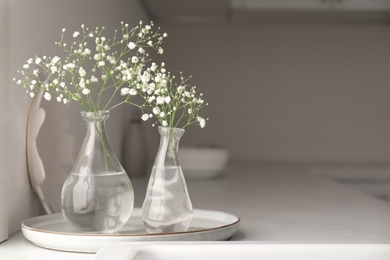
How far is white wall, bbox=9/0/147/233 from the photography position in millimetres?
1040

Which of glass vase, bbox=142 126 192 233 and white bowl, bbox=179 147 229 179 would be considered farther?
white bowl, bbox=179 147 229 179

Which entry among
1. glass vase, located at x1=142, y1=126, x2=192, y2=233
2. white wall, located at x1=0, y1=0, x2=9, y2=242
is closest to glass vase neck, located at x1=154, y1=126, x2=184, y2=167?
glass vase, located at x1=142, y1=126, x2=192, y2=233

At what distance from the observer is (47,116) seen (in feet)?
3.89

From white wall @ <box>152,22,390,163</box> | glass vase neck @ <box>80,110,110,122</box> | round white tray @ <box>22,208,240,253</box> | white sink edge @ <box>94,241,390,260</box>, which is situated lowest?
white sink edge @ <box>94,241,390,260</box>

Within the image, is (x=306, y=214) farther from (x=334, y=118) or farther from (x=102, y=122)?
(x=334, y=118)

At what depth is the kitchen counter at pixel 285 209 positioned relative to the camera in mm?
1065

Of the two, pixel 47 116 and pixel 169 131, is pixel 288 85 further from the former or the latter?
pixel 169 131

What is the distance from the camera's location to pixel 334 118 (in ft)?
11.3

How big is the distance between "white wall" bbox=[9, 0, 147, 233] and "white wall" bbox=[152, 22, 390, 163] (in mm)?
1858

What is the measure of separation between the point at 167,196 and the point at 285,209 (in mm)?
641

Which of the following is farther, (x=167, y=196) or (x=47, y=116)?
(x=47, y=116)

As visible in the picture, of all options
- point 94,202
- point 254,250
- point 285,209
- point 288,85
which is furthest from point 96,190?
point 288,85

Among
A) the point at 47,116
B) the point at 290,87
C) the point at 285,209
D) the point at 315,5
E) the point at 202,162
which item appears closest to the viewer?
the point at 47,116

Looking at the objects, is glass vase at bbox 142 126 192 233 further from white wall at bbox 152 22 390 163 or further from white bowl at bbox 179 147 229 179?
white wall at bbox 152 22 390 163
